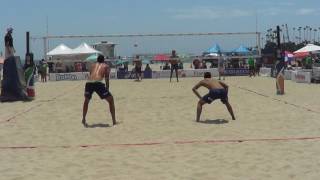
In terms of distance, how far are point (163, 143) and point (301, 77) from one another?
17.0 meters

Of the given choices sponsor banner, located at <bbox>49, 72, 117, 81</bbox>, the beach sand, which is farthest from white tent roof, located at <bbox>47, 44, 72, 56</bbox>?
the beach sand

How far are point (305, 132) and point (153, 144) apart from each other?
2.38m

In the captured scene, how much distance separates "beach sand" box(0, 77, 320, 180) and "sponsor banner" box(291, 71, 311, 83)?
10.0m

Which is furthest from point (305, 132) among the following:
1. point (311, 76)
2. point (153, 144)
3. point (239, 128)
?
point (311, 76)

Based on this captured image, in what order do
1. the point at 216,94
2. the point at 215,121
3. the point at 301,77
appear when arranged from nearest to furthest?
the point at 216,94, the point at 215,121, the point at 301,77

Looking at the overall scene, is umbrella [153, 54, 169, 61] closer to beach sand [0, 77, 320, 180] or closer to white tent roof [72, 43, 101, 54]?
white tent roof [72, 43, 101, 54]

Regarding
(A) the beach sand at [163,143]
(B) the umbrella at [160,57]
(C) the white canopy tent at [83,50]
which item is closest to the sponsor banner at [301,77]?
(A) the beach sand at [163,143]

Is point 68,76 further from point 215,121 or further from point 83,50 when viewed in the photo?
point 215,121

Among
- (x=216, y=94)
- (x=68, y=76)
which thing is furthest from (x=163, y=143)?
(x=68, y=76)

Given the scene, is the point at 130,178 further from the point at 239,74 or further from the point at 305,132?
the point at 239,74

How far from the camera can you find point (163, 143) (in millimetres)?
7930

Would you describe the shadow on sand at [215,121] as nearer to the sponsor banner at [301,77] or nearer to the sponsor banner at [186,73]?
the sponsor banner at [301,77]

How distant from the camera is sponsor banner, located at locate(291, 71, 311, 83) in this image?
75.4ft

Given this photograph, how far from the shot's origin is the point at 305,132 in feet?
28.3
